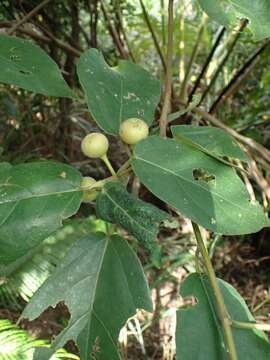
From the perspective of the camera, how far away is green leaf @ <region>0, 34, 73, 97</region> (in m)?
0.65

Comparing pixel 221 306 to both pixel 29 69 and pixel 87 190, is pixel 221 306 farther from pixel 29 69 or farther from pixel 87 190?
pixel 29 69

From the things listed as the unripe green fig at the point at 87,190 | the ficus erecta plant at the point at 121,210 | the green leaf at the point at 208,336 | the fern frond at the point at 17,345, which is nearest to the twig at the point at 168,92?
the ficus erecta plant at the point at 121,210

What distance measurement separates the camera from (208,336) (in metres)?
0.62

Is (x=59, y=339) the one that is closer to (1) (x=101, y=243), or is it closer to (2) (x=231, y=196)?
(1) (x=101, y=243)

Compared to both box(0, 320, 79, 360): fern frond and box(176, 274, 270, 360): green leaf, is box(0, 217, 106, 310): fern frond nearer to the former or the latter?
box(0, 320, 79, 360): fern frond

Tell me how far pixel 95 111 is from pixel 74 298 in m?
0.27

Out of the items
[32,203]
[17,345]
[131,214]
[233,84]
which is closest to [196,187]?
[131,214]

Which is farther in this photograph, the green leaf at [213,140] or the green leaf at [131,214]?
the green leaf at [213,140]

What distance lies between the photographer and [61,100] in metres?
2.05

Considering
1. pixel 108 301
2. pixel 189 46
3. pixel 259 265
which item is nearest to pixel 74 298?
pixel 108 301

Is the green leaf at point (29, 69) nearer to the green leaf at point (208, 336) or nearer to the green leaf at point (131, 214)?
the green leaf at point (131, 214)

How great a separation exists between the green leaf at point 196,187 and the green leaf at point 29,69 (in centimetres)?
18

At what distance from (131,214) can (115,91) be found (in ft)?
0.80

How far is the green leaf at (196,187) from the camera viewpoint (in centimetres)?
54
